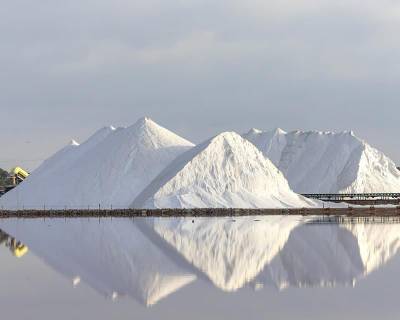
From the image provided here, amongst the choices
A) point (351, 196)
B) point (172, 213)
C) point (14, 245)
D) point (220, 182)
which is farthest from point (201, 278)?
point (351, 196)

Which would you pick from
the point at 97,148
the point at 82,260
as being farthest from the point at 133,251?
the point at 97,148

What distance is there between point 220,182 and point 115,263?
42.5 meters

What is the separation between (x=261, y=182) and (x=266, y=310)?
Answer: 171 ft

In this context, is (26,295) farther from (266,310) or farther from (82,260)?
(82,260)

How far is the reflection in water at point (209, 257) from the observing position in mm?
16062

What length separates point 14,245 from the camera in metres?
26.3

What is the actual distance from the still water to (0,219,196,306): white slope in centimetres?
3

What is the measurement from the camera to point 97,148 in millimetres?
68625

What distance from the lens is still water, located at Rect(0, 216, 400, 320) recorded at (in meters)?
12.6

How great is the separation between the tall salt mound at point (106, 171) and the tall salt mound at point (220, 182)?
2.11m

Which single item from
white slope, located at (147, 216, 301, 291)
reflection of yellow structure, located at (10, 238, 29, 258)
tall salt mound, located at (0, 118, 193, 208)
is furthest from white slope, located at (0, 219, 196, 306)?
tall salt mound, located at (0, 118, 193, 208)

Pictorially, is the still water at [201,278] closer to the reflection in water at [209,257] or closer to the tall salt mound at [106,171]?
the reflection in water at [209,257]

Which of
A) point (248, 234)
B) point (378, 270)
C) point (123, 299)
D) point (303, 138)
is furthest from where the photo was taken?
point (303, 138)

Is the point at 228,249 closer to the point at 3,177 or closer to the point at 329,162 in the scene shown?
the point at 329,162
